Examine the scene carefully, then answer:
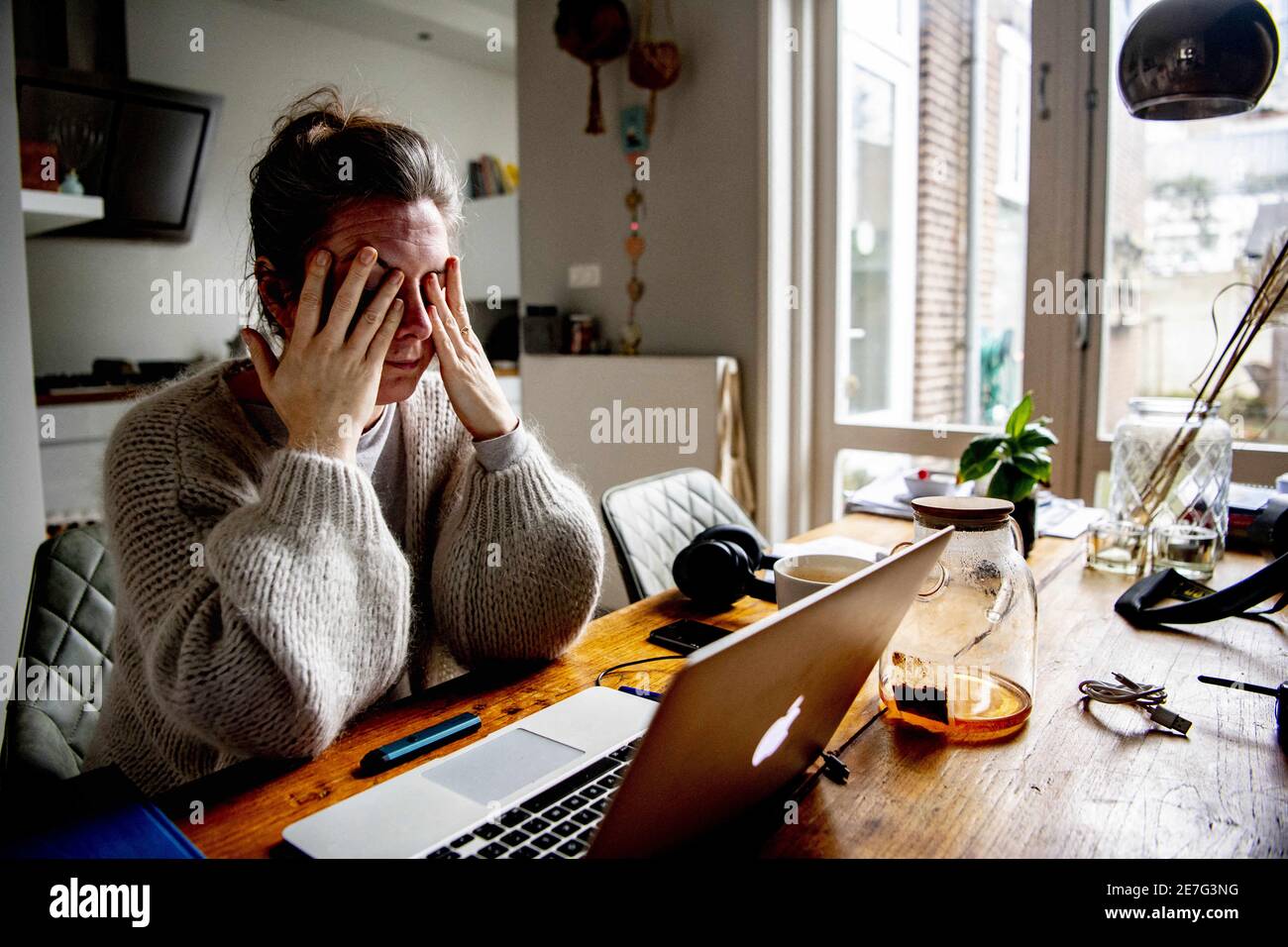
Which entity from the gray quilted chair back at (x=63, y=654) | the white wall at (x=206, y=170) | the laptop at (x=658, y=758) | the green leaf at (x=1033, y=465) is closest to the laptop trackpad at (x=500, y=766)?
the laptop at (x=658, y=758)

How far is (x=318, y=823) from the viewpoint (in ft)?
2.14

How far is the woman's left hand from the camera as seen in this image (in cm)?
111

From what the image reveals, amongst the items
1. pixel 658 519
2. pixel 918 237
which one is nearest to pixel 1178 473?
pixel 658 519

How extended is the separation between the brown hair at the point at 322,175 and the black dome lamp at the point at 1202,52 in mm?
1114

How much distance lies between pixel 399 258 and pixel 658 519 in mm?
727

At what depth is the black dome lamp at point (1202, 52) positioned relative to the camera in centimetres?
127

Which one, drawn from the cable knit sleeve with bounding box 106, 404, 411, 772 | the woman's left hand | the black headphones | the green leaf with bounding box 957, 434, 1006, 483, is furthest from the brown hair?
the green leaf with bounding box 957, 434, 1006, 483

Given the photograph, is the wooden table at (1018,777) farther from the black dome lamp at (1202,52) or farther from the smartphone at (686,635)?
the black dome lamp at (1202,52)

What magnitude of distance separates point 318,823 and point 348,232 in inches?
27.3

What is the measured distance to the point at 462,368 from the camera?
1.13 metres

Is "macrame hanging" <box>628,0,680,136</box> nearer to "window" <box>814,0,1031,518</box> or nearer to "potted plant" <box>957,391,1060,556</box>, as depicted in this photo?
"window" <box>814,0,1031,518</box>

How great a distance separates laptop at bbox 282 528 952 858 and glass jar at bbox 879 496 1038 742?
0.11 meters
